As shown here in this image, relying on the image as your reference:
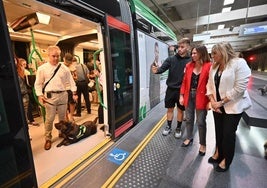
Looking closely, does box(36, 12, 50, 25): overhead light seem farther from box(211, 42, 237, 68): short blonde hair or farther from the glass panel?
box(211, 42, 237, 68): short blonde hair

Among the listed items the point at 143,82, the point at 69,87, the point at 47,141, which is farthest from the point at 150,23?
the point at 47,141

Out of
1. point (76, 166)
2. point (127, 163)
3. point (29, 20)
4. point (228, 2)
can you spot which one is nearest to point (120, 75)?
point (127, 163)

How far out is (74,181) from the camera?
5.60 ft

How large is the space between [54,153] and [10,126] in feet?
4.39

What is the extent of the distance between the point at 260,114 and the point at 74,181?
2593mm

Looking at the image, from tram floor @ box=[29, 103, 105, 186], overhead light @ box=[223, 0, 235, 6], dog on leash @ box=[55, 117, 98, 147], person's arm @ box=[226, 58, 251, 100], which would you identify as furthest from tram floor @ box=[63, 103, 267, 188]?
overhead light @ box=[223, 0, 235, 6]

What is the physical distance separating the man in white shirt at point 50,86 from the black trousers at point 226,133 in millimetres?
2314

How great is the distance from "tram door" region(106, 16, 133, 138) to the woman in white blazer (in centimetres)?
135

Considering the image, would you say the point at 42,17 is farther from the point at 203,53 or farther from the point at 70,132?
the point at 203,53

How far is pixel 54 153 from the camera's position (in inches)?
92.8

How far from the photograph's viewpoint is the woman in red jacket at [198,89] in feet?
6.75

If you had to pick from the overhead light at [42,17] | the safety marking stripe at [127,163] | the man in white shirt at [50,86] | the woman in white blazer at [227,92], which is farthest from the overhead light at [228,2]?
the man in white shirt at [50,86]

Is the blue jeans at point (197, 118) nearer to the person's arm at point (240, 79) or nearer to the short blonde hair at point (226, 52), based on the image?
the person's arm at point (240, 79)

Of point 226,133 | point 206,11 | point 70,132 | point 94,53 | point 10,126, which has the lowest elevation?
point 70,132
